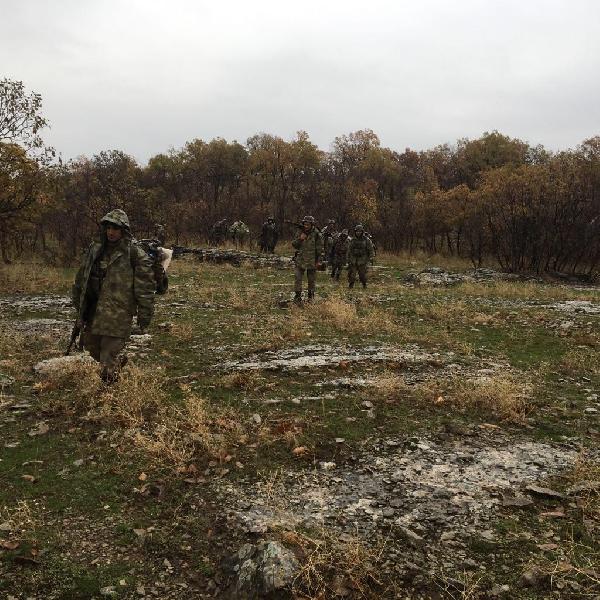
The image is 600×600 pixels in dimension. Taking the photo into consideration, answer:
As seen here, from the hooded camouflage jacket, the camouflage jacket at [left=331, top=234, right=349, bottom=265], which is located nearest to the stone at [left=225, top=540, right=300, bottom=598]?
the hooded camouflage jacket

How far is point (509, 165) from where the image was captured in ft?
117

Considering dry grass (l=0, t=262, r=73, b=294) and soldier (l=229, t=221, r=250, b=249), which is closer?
dry grass (l=0, t=262, r=73, b=294)

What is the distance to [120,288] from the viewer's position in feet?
20.3

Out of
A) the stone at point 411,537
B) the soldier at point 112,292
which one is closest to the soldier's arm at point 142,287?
the soldier at point 112,292

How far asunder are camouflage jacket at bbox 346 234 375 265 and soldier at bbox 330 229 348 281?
2579mm

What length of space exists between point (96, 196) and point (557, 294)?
782 inches

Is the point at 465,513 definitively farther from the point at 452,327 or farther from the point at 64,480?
the point at 452,327

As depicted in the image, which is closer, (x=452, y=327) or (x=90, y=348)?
(x=90, y=348)

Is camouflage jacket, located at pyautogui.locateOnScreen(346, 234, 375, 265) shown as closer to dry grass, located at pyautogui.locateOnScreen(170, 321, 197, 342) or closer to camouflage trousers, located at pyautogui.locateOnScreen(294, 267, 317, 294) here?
camouflage trousers, located at pyautogui.locateOnScreen(294, 267, 317, 294)

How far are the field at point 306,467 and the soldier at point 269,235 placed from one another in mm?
17618

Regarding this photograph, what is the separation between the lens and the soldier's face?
19.9 feet

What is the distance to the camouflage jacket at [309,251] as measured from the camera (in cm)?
1323

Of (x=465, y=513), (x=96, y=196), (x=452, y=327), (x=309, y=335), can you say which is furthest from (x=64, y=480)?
(x=96, y=196)

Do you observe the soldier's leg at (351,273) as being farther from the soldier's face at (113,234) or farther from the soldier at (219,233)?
A: the soldier at (219,233)
